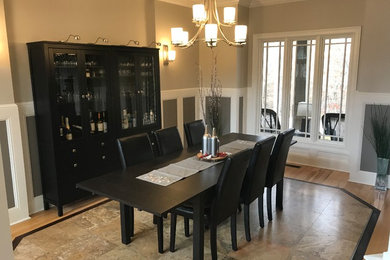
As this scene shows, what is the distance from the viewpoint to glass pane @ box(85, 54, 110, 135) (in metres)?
3.90

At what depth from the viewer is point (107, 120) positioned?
411 cm

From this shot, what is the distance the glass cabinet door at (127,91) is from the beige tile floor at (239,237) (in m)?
1.18

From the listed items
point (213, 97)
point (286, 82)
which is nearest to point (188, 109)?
point (213, 97)

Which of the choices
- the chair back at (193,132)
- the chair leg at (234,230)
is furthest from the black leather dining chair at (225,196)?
the chair back at (193,132)

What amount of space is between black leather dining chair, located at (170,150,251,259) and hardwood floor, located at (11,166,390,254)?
1405 mm

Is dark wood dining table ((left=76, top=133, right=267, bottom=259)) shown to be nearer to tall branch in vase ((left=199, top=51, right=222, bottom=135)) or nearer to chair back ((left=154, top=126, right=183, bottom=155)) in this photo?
chair back ((left=154, top=126, right=183, bottom=155))

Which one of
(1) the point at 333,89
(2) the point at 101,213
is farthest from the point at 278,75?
(2) the point at 101,213

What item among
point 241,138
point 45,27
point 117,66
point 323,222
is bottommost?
point 323,222

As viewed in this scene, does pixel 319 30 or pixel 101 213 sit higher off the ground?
pixel 319 30

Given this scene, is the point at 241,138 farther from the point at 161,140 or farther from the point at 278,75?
the point at 278,75

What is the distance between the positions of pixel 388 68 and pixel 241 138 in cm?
218

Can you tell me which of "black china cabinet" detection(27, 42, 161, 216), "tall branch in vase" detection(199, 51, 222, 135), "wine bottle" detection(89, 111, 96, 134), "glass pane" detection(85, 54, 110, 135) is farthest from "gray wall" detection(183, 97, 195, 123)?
"wine bottle" detection(89, 111, 96, 134)

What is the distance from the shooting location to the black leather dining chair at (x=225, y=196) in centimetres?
249

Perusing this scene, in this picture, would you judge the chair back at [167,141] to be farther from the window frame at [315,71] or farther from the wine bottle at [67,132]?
the window frame at [315,71]
